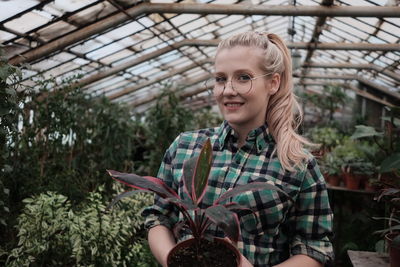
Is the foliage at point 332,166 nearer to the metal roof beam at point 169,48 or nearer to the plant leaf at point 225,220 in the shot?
the metal roof beam at point 169,48

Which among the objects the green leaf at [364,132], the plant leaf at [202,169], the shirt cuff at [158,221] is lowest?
the shirt cuff at [158,221]

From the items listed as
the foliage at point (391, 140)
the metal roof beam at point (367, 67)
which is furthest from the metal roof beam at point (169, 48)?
the foliage at point (391, 140)

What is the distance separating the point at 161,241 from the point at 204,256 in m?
0.30

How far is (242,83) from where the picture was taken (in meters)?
1.19

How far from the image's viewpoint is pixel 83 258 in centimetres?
270

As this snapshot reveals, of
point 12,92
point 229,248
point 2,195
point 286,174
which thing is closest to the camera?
point 229,248

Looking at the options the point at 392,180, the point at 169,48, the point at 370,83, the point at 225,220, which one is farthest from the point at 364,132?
the point at 370,83

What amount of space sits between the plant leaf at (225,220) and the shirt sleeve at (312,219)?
431 mm

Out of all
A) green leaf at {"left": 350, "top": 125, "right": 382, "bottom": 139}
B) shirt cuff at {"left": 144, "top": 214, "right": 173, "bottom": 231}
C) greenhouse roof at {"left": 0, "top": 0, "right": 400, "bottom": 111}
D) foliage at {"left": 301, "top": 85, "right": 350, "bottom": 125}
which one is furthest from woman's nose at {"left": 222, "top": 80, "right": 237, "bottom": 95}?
foliage at {"left": 301, "top": 85, "right": 350, "bottom": 125}

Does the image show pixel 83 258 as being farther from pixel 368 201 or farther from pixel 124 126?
pixel 368 201

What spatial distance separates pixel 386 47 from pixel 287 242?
6.52m

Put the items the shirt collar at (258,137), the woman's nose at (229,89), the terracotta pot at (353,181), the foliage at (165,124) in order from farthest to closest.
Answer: the foliage at (165,124) < the terracotta pot at (353,181) < the shirt collar at (258,137) < the woman's nose at (229,89)

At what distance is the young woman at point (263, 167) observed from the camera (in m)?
1.19

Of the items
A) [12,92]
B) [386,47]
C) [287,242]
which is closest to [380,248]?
[287,242]
